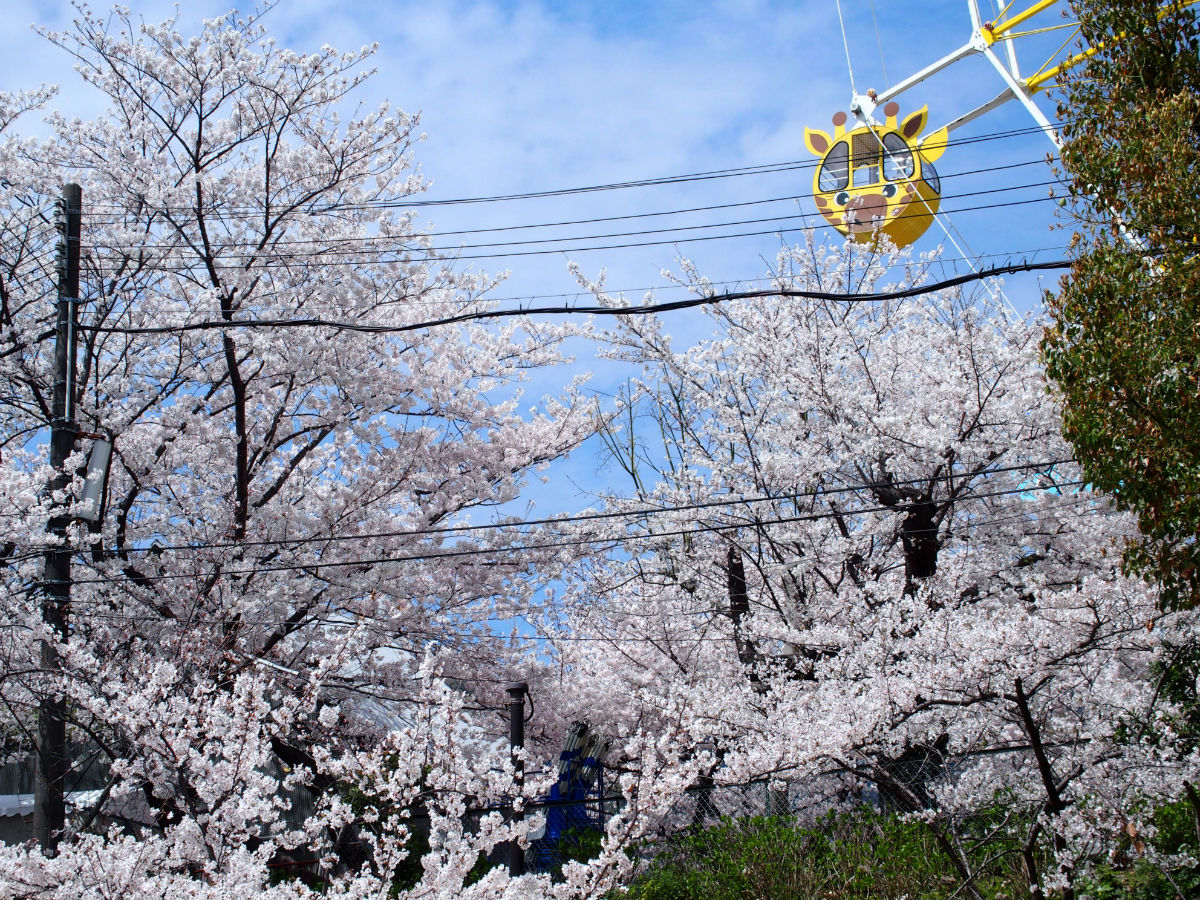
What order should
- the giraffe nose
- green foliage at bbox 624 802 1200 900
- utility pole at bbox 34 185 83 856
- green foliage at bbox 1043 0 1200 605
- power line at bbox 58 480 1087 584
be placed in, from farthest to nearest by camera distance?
1. the giraffe nose
2. power line at bbox 58 480 1087 584
3. utility pole at bbox 34 185 83 856
4. green foliage at bbox 624 802 1200 900
5. green foliage at bbox 1043 0 1200 605

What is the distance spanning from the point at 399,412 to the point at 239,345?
210cm

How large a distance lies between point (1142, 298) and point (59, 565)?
26.2 feet

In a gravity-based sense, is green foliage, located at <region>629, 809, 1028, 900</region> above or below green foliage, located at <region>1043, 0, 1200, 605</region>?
below

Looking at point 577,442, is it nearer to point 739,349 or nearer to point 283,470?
point 739,349

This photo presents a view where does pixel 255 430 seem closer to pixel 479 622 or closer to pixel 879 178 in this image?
pixel 479 622

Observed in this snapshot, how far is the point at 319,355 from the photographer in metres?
9.28

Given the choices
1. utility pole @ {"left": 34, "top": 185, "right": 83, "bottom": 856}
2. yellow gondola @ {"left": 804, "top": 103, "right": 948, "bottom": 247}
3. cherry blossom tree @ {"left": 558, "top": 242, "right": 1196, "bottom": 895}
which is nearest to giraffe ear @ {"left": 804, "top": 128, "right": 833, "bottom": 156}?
yellow gondola @ {"left": 804, "top": 103, "right": 948, "bottom": 247}

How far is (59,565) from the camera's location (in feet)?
23.8

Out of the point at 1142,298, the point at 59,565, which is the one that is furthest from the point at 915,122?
the point at 59,565

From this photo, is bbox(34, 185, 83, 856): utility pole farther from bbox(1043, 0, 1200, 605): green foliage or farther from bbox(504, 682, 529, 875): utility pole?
bbox(1043, 0, 1200, 605): green foliage

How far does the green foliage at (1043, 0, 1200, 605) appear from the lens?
450 cm

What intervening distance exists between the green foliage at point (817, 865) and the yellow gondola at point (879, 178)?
24.1ft

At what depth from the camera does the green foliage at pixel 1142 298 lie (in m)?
4.50

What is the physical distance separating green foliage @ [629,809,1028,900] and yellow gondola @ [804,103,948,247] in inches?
289
